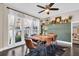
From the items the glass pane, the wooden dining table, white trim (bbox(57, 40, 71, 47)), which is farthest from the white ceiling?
white trim (bbox(57, 40, 71, 47))

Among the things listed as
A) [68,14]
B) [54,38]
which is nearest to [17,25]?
[54,38]

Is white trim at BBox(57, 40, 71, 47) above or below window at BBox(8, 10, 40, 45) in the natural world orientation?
below

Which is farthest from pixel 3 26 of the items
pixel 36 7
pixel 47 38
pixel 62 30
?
pixel 62 30

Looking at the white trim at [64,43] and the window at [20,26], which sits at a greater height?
the window at [20,26]

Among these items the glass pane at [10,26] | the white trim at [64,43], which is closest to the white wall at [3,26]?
the glass pane at [10,26]

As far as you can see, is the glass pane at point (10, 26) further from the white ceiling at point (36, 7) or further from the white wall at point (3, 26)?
the white ceiling at point (36, 7)

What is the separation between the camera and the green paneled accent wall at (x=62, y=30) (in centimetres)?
240

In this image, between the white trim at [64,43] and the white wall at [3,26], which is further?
the white trim at [64,43]

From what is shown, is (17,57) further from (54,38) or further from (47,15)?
(47,15)

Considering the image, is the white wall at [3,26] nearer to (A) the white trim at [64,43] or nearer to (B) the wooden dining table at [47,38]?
(B) the wooden dining table at [47,38]

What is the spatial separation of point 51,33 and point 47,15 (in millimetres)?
388

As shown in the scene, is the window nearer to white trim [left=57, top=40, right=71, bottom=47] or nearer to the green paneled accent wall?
the green paneled accent wall

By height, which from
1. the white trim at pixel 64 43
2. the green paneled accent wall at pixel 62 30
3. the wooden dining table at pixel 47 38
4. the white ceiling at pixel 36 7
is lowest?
the white trim at pixel 64 43

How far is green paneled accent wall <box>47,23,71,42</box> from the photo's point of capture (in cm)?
240
